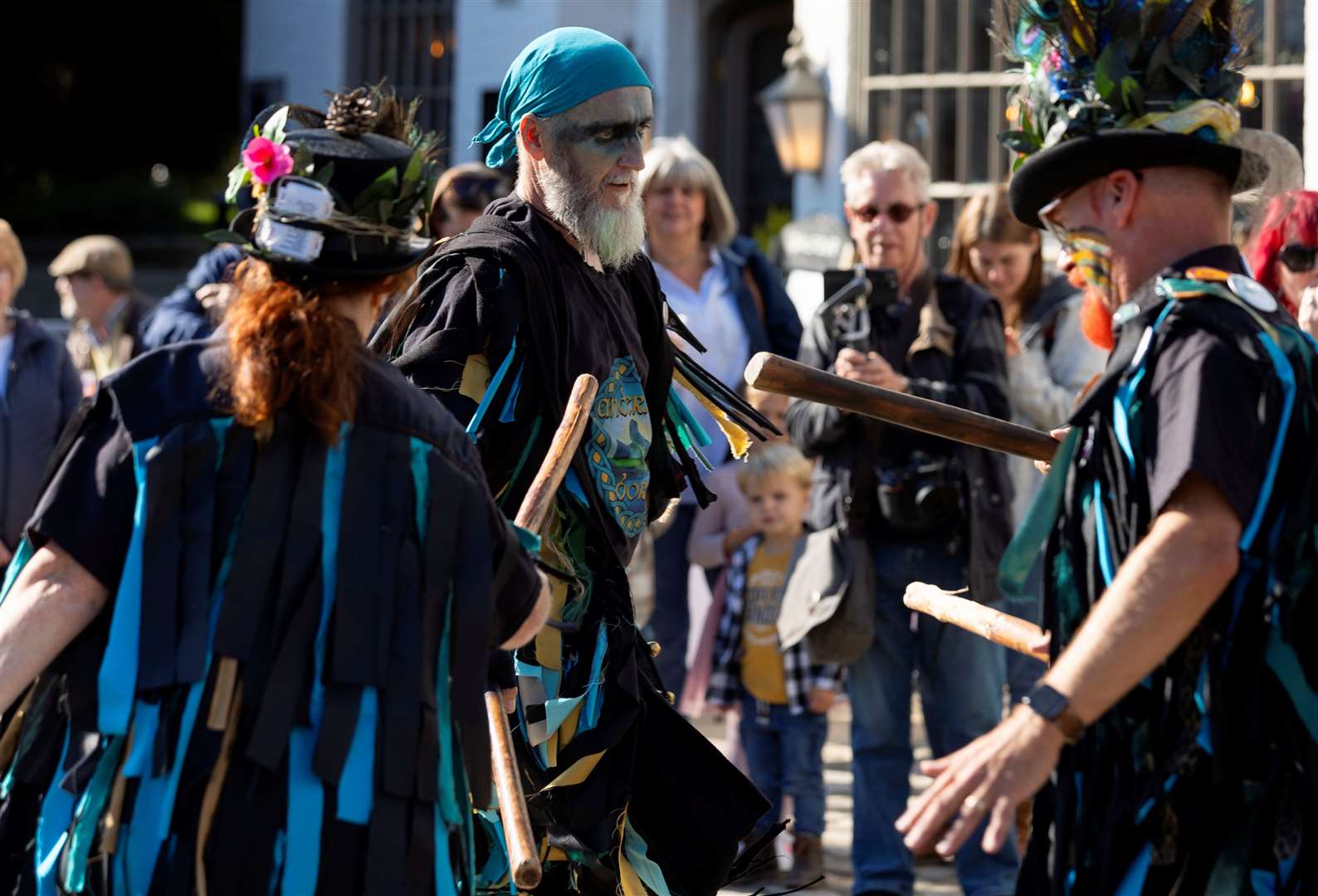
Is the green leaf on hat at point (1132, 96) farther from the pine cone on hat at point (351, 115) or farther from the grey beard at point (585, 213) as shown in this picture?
the grey beard at point (585, 213)

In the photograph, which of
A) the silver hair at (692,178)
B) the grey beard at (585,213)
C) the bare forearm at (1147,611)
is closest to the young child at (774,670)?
the silver hair at (692,178)

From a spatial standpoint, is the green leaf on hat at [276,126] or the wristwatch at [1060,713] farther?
the green leaf on hat at [276,126]

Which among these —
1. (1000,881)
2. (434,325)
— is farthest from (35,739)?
(1000,881)

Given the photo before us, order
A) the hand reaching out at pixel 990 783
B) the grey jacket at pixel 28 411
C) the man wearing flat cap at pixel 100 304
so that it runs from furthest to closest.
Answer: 1. the man wearing flat cap at pixel 100 304
2. the grey jacket at pixel 28 411
3. the hand reaching out at pixel 990 783

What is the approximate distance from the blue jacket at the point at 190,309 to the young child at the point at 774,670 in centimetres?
192

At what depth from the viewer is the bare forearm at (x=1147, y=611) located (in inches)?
84.6

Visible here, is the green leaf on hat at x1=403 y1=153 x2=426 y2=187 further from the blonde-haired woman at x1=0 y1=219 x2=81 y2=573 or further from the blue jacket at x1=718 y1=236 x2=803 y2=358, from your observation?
the blonde-haired woman at x1=0 y1=219 x2=81 y2=573

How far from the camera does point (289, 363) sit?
7.69 ft

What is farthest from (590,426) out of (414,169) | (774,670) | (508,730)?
(774,670)

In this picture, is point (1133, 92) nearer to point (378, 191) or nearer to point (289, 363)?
point (378, 191)

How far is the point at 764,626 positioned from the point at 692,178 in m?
1.44

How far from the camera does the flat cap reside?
25.7ft

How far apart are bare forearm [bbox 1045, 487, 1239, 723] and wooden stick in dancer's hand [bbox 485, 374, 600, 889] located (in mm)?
815

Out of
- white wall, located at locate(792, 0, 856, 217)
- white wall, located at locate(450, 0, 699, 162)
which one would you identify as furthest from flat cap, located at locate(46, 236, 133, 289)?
white wall, located at locate(450, 0, 699, 162)
